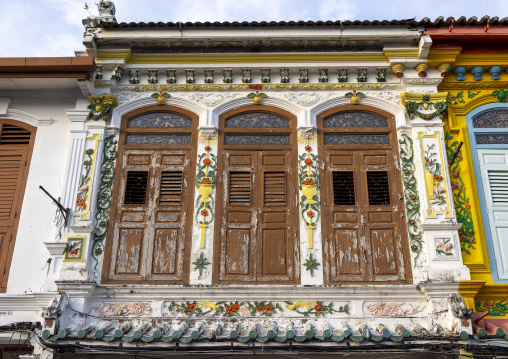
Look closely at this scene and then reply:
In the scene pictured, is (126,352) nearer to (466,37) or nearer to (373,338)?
(373,338)

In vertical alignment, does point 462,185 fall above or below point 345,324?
above

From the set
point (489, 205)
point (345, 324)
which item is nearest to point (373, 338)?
point (345, 324)

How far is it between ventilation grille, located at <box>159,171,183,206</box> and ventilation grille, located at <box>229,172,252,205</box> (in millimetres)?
761

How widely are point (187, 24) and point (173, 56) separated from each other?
0.57 metres

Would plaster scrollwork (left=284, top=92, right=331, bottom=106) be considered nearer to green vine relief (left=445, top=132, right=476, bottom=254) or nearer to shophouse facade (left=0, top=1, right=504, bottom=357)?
shophouse facade (left=0, top=1, right=504, bottom=357)

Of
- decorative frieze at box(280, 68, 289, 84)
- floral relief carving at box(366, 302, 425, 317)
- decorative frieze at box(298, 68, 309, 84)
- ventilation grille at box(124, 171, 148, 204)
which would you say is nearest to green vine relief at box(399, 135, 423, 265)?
floral relief carving at box(366, 302, 425, 317)

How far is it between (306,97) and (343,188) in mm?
1653

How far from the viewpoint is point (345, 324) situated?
790cm

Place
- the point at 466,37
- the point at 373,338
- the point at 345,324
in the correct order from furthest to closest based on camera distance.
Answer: the point at 466,37 → the point at 345,324 → the point at 373,338

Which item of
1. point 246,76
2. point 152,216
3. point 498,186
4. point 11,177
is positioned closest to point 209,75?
point 246,76

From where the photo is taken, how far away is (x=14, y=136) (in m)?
9.64

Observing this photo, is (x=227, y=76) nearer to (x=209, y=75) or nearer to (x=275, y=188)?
(x=209, y=75)

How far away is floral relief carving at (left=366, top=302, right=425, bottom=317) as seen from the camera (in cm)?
810

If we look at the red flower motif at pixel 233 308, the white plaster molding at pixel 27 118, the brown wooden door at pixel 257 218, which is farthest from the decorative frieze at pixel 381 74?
the white plaster molding at pixel 27 118
